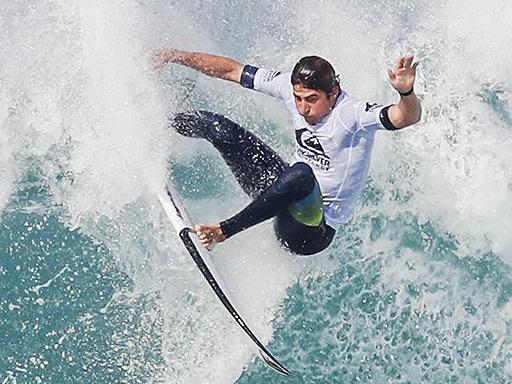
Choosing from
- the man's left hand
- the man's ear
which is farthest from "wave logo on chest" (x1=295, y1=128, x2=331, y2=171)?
the man's left hand

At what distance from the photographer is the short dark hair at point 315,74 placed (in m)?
5.30

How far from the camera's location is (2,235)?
280 inches

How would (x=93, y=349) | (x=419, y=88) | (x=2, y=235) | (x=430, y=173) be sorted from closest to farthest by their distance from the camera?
1. (x=93, y=349)
2. (x=2, y=235)
3. (x=430, y=173)
4. (x=419, y=88)

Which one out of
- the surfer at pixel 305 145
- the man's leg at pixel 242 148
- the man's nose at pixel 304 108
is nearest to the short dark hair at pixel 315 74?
the surfer at pixel 305 145

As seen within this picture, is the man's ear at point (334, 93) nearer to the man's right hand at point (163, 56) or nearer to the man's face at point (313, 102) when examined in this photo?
the man's face at point (313, 102)

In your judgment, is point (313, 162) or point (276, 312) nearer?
point (313, 162)

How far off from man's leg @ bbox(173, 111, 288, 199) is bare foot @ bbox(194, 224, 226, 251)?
616mm

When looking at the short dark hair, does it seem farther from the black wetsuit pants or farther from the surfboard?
the surfboard

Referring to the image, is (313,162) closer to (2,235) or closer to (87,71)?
(87,71)

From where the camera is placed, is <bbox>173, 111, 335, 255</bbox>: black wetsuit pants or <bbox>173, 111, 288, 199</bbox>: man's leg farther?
<bbox>173, 111, 288, 199</bbox>: man's leg

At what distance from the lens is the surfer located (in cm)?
534

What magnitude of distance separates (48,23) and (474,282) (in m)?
3.65

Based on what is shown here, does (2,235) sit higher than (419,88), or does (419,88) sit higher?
(2,235)

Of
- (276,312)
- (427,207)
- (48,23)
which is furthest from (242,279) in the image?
(48,23)
